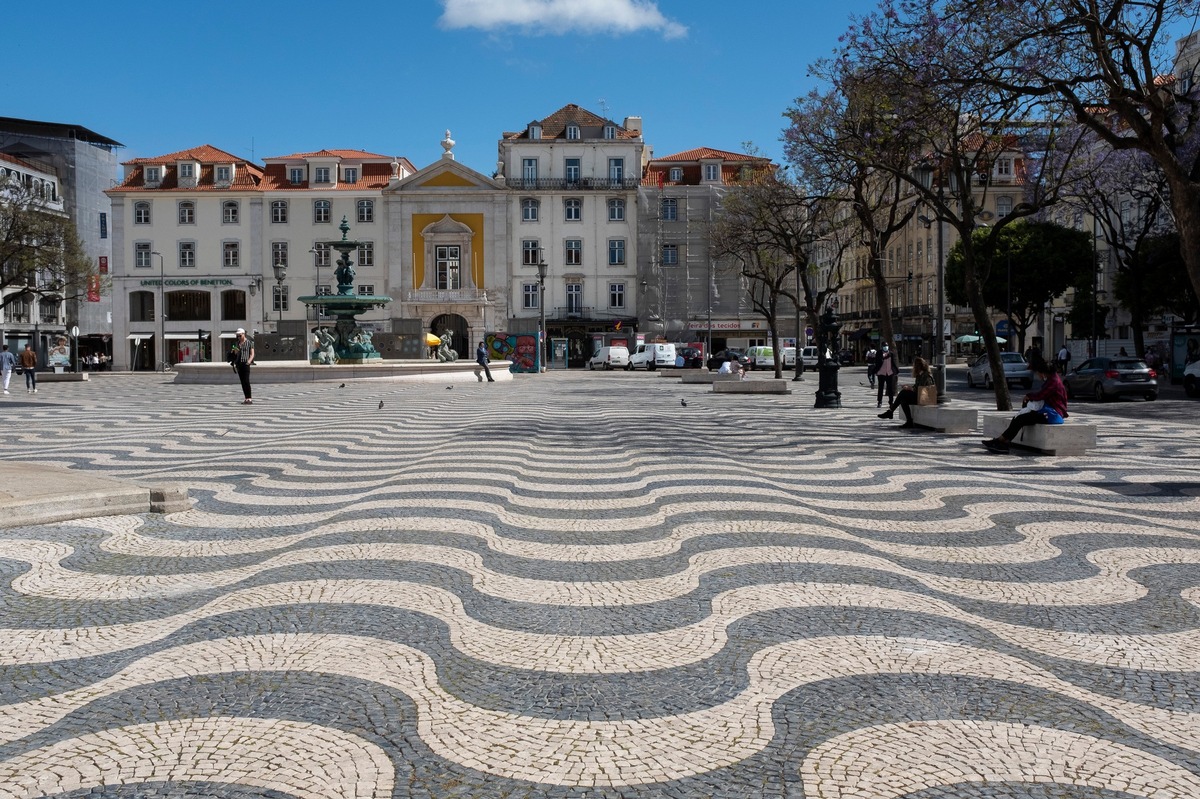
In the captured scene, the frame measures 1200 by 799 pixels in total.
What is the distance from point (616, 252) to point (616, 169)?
16.9ft

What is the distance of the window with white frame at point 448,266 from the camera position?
61875 mm

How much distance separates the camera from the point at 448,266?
62.0m

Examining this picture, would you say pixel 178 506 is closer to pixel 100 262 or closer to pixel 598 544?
pixel 598 544

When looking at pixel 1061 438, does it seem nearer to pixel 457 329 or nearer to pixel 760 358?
pixel 760 358

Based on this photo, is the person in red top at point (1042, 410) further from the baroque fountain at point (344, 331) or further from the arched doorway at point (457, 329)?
the arched doorway at point (457, 329)

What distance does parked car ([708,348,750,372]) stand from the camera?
145 feet

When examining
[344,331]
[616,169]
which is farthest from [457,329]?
[344,331]

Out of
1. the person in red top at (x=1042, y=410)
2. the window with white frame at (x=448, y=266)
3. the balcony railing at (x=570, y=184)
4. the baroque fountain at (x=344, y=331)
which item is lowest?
the person in red top at (x=1042, y=410)

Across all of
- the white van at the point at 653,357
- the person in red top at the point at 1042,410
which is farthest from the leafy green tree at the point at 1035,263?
the person in red top at the point at 1042,410

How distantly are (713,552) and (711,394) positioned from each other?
2269 cm

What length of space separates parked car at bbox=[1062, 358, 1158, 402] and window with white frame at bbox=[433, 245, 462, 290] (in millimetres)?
41392

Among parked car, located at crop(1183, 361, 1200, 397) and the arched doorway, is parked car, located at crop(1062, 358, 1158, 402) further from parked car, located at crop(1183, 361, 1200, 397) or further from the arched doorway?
the arched doorway

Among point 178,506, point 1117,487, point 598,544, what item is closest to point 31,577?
point 178,506

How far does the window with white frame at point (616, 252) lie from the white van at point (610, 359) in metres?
7.40
